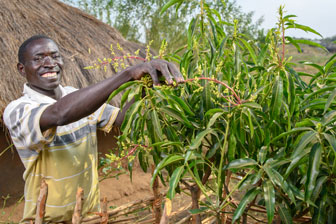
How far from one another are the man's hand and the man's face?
0.66 meters

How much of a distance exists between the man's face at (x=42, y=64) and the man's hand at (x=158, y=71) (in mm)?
659

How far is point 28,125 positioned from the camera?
1.14 metres

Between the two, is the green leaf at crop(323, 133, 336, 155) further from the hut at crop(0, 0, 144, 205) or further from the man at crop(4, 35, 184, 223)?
the hut at crop(0, 0, 144, 205)

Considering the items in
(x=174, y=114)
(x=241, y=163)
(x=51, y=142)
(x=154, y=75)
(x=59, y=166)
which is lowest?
(x=59, y=166)

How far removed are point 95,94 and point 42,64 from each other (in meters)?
0.55

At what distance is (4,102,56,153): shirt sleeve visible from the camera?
1140 millimetres

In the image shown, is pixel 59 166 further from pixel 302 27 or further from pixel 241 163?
pixel 302 27

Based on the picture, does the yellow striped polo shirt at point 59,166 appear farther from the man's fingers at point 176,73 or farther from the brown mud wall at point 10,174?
the brown mud wall at point 10,174

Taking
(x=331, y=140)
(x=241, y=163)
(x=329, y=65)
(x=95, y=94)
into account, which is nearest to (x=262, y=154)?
(x=241, y=163)

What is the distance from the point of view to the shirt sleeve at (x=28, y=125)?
114 centimetres

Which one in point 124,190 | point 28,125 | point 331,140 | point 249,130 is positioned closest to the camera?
point 331,140

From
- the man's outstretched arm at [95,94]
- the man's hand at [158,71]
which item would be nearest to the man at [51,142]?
the man's outstretched arm at [95,94]

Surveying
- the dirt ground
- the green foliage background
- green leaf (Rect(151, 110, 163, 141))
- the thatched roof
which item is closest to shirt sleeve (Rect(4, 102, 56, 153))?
the green foliage background

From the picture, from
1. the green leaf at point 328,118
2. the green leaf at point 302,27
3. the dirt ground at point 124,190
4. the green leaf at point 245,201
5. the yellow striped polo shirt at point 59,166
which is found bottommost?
the dirt ground at point 124,190
